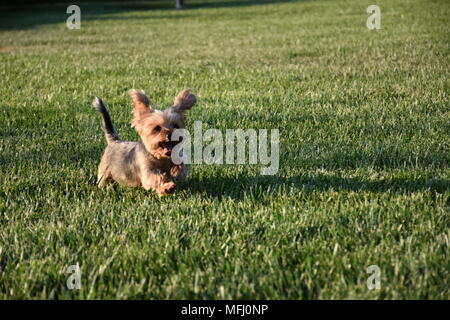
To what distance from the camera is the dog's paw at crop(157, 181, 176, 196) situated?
4.23m

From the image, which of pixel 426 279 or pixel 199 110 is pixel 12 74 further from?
pixel 426 279

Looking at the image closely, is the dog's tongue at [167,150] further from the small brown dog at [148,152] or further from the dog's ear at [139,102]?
the dog's ear at [139,102]

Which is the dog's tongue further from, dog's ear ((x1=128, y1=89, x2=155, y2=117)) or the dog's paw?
dog's ear ((x1=128, y1=89, x2=155, y2=117))

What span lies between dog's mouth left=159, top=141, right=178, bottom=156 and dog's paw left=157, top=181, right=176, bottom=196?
249mm

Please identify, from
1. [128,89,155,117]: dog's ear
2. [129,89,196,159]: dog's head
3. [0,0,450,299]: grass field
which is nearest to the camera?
[0,0,450,299]: grass field

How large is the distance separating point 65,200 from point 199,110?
3386 millimetres

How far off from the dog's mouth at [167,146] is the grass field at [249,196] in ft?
1.26

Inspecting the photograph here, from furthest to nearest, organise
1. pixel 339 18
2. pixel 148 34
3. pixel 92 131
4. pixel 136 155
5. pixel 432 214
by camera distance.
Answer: pixel 339 18, pixel 148 34, pixel 92 131, pixel 136 155, pixel 432 214

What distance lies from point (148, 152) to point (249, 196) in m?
0.98

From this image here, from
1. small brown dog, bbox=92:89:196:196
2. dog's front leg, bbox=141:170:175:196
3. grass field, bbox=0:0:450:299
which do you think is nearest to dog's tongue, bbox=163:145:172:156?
small brown dog, bbox=92:89:196:196

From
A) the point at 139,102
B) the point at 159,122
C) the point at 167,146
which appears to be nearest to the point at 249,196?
the point at 167,146

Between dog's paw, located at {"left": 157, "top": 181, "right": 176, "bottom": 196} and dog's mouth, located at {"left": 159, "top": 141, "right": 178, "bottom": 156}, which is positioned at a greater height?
dog's mouth, located at {"left": 159, "top": 141, "right": 178, "bottom": 156}
